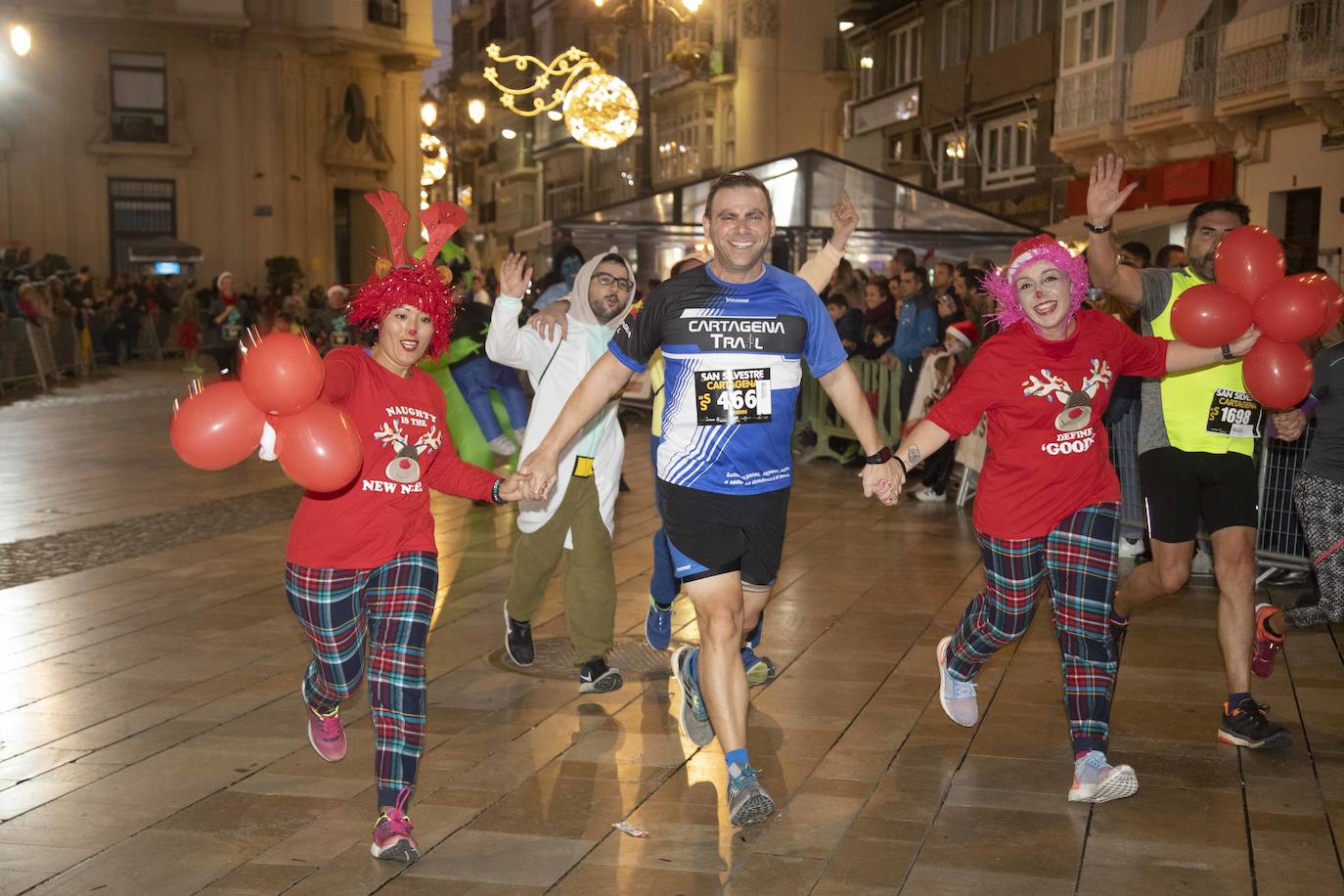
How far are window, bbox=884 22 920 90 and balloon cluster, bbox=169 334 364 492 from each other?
34.5m

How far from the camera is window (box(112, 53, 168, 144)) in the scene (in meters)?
45.0

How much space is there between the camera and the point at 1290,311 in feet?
19.1

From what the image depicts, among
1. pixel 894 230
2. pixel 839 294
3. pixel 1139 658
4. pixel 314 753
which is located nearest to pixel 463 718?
pixel 314 753

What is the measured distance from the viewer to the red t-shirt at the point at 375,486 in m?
4.94

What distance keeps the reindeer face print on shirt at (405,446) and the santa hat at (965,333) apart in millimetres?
8585

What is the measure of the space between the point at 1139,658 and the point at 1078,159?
23.6 m

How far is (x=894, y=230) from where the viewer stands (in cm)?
2081

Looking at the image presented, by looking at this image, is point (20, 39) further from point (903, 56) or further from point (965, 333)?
point (903, 56)

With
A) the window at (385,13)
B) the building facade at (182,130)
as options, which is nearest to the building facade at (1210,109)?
the building facade at (182,130)

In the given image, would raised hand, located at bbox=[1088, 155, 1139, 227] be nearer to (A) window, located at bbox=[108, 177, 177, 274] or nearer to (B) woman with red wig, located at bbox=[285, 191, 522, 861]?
(B) woman with red wig, located at bbox=[285, 191, 522, 861]

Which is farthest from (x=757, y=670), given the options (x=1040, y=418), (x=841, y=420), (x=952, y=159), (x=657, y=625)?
(x=952, y=159)

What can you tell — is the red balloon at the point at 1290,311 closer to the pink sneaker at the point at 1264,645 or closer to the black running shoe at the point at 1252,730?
the pink sneaker at the point at 1264,645

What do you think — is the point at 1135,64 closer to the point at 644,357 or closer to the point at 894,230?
the point at 894,230

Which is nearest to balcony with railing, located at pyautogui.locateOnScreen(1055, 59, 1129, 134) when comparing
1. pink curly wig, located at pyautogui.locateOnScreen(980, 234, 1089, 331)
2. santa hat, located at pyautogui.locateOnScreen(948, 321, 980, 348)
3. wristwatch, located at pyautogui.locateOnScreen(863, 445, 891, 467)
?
santa hat, located at pyautogui.locateOnScreen(948, 321, 980, 348)
